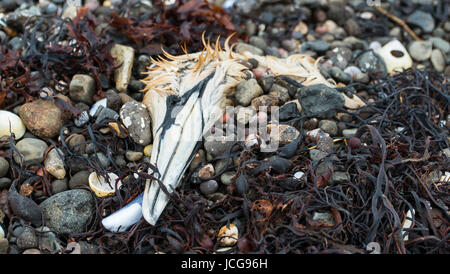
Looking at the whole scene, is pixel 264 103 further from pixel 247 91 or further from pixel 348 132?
pixel 348 132

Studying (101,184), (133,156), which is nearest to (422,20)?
(133,156)

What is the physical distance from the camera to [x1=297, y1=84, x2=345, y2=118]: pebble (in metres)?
2.64

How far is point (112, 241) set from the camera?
2.17 m

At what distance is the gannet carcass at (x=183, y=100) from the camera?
223cm

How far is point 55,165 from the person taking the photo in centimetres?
244

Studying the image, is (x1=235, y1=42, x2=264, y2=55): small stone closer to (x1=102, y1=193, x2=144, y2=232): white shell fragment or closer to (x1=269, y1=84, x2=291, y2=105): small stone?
(x1=269, y1=84, x2=291, y2=105): small stone

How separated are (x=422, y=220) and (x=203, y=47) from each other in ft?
5.84

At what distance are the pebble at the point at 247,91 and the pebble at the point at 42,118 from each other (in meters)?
1.06

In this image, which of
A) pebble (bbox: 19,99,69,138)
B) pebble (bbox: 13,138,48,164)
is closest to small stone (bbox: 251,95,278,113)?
pebble (bbox: 19,99,69,138)

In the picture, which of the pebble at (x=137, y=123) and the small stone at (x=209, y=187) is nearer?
the small stone at (x=209, y=187)

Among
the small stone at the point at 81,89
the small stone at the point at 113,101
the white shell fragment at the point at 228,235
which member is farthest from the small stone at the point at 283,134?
the small stone at the point at 81,89

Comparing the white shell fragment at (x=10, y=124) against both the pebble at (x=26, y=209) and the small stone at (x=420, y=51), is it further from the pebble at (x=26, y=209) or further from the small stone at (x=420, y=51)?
the small stone at (x=420, y=51)

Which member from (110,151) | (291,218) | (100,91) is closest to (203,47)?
(100,91)
